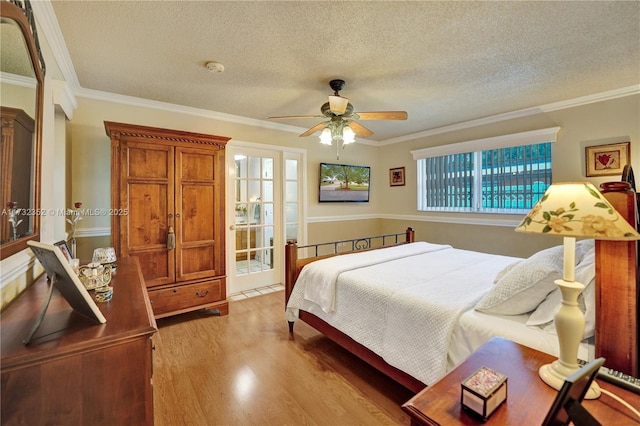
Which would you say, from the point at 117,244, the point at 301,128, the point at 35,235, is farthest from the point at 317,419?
the point at 301,128

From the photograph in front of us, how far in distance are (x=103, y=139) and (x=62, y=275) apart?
259 cm

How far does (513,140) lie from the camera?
3.56 meters

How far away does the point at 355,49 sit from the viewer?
2.08 meters

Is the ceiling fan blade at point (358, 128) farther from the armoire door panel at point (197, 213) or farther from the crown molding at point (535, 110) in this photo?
the crown molding at point (535, 110)

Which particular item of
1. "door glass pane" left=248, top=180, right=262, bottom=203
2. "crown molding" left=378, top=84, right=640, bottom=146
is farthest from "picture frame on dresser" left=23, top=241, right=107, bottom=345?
"crown molding" left=378, top=84, right=640, bottom=146

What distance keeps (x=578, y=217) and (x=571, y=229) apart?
0.04 metres

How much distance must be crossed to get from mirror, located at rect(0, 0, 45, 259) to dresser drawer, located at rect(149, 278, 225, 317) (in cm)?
155

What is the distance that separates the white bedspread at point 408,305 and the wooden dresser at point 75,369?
4.24ft

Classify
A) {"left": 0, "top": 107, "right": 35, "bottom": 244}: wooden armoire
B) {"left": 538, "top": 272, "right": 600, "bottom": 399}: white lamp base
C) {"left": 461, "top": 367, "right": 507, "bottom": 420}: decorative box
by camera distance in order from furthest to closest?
{"left": 0, "top": 107, "right": 35, "bottom": 244}: wooden armoire → {"left": 538, "top": 272, "right": 600, "bottom": 399}: white lamp base → {"left": 461, "top": 367, "right": 507, "bottom": 420}: decorative box

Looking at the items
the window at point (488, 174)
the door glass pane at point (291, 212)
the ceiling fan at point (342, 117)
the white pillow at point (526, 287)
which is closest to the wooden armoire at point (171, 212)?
the ceiling fan at point (342, 117)

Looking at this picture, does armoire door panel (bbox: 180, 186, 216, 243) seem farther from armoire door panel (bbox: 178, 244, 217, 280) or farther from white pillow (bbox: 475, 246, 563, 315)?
white pillow (bbox: 475, 246, 563, 315)

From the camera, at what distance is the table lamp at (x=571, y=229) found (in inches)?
32.3

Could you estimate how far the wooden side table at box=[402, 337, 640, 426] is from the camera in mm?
767

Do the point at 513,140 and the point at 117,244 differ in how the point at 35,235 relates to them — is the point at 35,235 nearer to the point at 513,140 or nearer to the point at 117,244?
the point at 117,244
